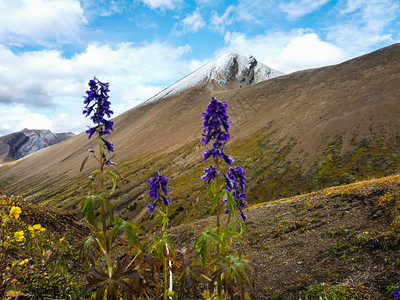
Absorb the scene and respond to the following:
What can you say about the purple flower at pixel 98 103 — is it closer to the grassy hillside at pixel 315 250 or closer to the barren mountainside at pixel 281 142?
the grassy hillside at pixel 315 250

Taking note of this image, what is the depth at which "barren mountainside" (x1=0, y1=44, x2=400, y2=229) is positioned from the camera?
40.5 metres

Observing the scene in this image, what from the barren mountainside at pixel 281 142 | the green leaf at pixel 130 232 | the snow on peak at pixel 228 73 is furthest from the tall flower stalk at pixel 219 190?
the snow on peak at pixel 228 73

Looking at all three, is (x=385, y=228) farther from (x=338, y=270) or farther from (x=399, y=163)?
(x=399, y=163)

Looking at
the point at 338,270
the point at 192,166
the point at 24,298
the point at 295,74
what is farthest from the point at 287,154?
the point at 295,74

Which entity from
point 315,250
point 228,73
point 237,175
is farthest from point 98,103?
point 228,73

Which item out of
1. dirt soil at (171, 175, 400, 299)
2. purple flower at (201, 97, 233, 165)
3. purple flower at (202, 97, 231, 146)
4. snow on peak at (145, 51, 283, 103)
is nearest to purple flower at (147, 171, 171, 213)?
dirt soil at (171, 175, 400, 299)

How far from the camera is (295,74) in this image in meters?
111

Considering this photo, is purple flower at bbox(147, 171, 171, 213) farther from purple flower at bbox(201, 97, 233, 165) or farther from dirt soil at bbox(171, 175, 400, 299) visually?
purple flower at bbox(201, 97, 233, 165)

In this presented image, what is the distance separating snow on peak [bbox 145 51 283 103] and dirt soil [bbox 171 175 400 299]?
477 feet

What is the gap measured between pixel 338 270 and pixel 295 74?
120 meters

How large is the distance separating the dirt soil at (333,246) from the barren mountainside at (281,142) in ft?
89.6

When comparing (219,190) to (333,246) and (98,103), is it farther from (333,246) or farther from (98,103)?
(333,246)

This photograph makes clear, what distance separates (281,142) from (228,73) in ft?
384

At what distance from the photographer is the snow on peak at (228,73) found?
157m
